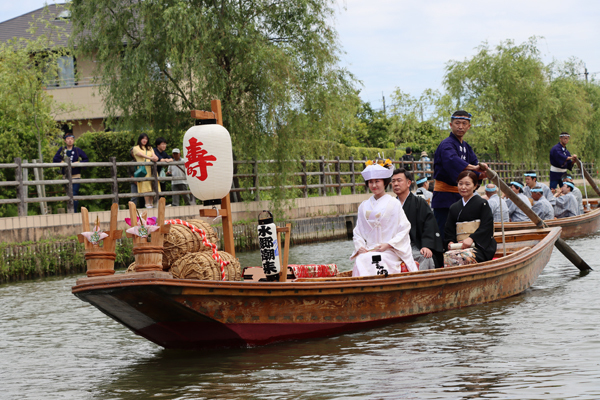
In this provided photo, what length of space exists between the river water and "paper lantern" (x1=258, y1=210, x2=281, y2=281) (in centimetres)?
70

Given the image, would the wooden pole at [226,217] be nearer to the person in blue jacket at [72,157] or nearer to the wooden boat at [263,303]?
the wooden boat at [263,303]

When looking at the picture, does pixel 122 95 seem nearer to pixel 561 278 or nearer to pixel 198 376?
pixel 561 278

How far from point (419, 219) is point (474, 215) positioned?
2.51ft

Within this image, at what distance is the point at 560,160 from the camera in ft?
53.7

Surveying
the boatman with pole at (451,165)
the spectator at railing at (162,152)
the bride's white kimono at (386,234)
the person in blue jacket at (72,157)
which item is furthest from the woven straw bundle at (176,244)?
the spectator at railing at (162,152)

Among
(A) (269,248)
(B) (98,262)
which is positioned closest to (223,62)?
(A) (269,248)

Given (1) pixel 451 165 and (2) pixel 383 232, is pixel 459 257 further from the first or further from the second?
(2) pixel 383 232

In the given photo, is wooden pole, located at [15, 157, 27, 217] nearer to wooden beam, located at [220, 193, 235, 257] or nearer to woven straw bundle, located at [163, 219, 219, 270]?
wooden beam, located at [220, 193, 235, 257]

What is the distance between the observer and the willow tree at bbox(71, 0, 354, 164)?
16828 millimetres

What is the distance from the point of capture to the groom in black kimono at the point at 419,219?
7.82m

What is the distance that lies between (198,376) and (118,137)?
Answer: 15.4 meters

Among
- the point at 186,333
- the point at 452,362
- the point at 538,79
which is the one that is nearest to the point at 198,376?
the point at 186,333

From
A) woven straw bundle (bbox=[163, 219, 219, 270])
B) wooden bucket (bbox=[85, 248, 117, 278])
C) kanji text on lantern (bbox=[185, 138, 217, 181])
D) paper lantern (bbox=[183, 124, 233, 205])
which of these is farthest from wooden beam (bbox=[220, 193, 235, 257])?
wooden bucket (bbox=[85, 248, 117, 278])

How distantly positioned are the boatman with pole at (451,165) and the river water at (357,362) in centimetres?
139
